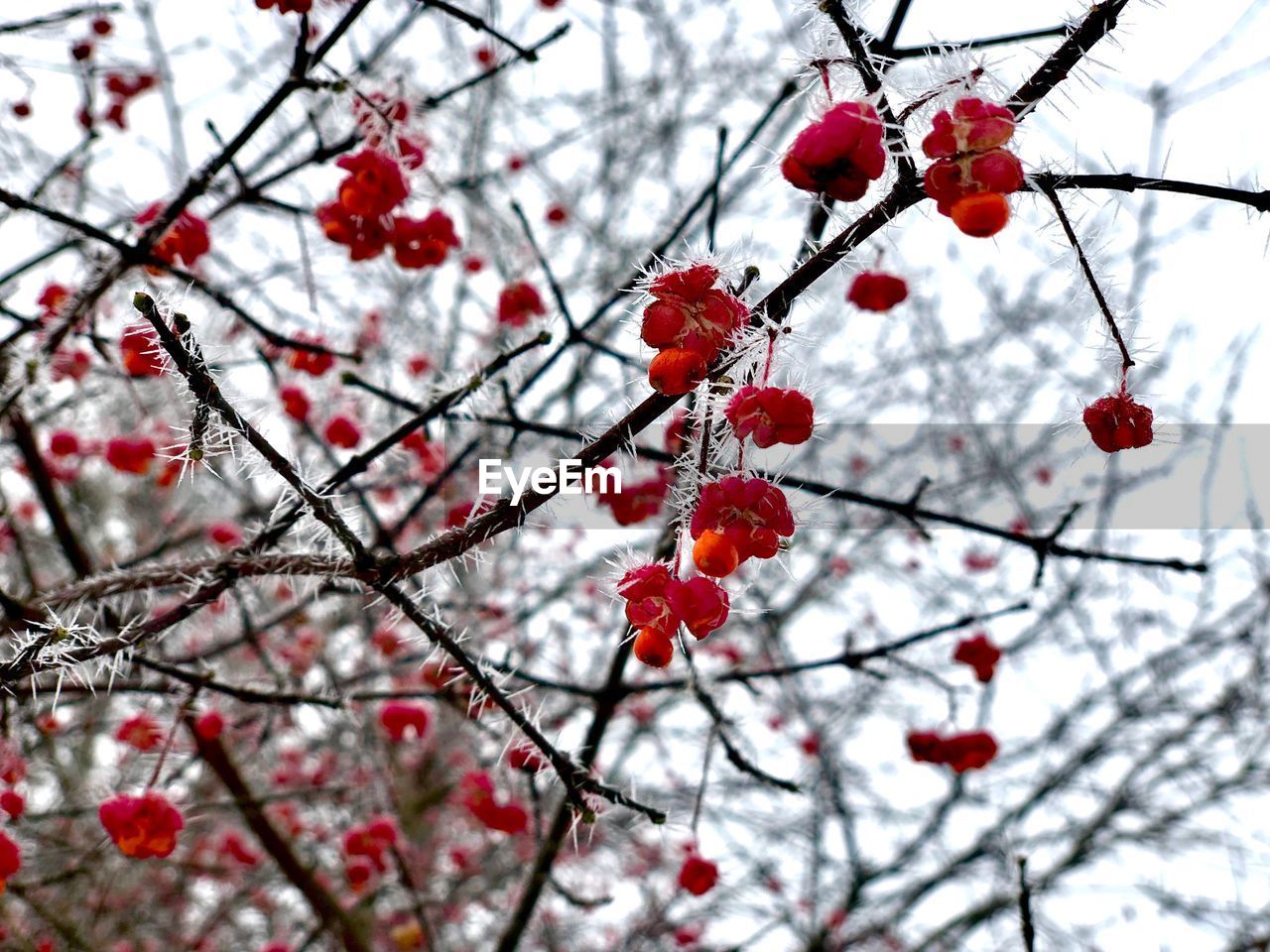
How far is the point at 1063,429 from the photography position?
1656 mm

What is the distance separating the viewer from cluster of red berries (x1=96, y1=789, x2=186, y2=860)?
7.38 feet

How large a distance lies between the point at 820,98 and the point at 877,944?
20.0 feet

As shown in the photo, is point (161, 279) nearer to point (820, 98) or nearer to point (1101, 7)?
point (820, 98)

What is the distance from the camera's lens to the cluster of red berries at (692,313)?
133cm

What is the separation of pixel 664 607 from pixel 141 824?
1.56 meters

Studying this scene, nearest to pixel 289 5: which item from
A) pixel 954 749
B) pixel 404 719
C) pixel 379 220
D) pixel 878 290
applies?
pixel 379 220

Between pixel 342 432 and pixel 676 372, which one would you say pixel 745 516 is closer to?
pixel 676 372

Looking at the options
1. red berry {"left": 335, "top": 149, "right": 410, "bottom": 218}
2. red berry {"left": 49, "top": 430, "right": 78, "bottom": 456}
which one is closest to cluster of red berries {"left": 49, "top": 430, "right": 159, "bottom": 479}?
red berry {"left": 49, "top": 430, "right": 78, "bottom": 456}

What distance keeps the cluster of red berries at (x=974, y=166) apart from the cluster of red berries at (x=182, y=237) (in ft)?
6.94

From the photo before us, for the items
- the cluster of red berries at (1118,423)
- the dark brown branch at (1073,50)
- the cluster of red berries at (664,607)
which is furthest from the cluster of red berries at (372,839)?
the dark brown branch at (1073,50)

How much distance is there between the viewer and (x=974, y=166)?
3.88 ft

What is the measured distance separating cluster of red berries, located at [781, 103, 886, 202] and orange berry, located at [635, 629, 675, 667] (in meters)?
0.64

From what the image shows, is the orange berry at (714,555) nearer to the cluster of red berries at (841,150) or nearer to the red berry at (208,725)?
the cluster of red berries at (841,150)

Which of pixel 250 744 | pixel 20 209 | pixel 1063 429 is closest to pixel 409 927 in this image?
pixel 250 744
